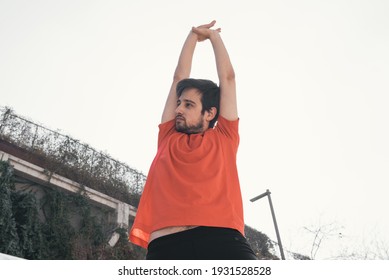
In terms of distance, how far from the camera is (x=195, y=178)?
1.57m

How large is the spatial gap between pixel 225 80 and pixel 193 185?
0.68m

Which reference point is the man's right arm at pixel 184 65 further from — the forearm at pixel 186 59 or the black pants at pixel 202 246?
the black pants at pixel 202 246

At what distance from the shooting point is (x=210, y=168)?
1.62 m

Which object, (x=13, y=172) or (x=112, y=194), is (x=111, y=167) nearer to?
(x=112, y=194)

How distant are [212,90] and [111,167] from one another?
10.2 m

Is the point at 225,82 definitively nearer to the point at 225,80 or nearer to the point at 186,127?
the point at 225,80

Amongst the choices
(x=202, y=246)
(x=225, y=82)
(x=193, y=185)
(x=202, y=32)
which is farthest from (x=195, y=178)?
(x=202, y=32)

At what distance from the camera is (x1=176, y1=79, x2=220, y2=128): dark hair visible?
1922 mm

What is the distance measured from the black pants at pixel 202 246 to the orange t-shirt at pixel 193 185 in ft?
0.11

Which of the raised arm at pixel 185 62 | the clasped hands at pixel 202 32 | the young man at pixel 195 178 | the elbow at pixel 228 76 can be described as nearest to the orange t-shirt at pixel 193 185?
the young man at pixel 195 178

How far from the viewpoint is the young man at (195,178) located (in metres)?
1.42

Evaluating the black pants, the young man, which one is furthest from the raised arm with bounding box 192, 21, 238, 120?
the black pants

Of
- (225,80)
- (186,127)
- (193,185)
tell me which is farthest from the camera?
(225,80)

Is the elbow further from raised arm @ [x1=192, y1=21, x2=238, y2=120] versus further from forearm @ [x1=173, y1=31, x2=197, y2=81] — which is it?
forearm @ [x1=173, y1=31, x2=197, y2=81]
